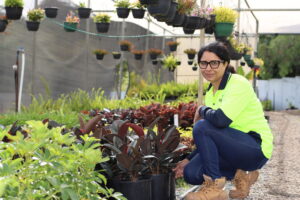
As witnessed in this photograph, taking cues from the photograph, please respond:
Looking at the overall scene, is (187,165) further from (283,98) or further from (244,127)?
(283,98)

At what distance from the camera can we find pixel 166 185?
3.52m

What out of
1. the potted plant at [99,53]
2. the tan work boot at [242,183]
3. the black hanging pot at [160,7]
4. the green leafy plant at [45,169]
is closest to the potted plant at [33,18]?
the potted plant at [99,53]

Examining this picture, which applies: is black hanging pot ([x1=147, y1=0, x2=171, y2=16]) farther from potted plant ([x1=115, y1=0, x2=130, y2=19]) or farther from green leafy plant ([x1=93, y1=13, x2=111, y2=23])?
green leafy plant ([x1=93, y1=13, x2=111, y2=23])

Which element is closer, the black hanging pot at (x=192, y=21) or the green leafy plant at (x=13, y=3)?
the black hanging pot at (x=192, y=21)

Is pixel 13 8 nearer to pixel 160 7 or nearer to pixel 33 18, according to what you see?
pixel 33 18

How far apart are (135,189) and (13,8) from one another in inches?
179

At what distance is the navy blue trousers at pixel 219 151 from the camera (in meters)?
3.56

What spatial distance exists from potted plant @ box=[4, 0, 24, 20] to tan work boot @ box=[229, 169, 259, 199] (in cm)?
424

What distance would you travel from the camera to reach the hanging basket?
7333 mm

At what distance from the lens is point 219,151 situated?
12.1 ft

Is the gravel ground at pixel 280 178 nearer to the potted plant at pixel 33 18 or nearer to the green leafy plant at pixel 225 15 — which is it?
the green leafy plant at pixel 225 15

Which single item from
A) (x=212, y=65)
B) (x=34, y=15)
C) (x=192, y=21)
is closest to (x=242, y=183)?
(x=212, y=65)

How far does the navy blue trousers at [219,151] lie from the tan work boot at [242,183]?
0.06m

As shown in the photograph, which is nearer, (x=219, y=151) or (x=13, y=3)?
(x=219, y=151)
